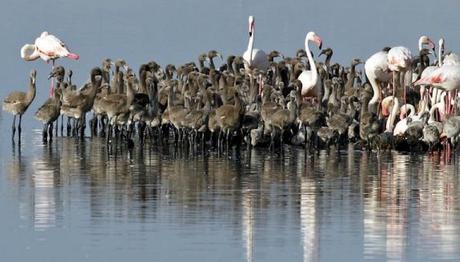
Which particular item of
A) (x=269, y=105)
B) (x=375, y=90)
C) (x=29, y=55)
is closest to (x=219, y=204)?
(x=269, y=105)

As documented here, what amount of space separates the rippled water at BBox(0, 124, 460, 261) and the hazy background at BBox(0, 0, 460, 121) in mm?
9358

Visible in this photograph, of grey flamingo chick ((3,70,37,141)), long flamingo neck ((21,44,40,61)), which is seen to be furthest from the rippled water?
long flamingo neck ((21,44,40,61))

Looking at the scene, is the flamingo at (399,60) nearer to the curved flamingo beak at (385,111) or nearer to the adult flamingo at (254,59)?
the curved flamingo beak at (385,111)

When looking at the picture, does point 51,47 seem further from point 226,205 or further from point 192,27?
point 192,27

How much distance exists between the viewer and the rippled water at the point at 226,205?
16.1 meters

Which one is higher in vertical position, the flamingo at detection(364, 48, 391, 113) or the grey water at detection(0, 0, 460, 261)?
the flamingo at detection(364, 48, 391, 113)

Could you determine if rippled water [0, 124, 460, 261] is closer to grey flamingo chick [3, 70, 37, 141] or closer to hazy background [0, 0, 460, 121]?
grey flamingo chick [3, 70, 37, 141]

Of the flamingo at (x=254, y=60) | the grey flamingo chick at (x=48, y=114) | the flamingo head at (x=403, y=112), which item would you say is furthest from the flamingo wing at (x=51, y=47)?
the flamingo head at (x=403, y=112)

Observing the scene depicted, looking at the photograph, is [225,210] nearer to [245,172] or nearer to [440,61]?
[245,172]

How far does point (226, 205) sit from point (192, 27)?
111ft

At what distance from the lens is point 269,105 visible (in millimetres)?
24812

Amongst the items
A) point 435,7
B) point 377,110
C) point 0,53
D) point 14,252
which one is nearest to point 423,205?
point 14,252

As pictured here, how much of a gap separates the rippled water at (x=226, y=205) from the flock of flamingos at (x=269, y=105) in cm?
47

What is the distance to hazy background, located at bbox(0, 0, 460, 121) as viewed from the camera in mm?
41031
